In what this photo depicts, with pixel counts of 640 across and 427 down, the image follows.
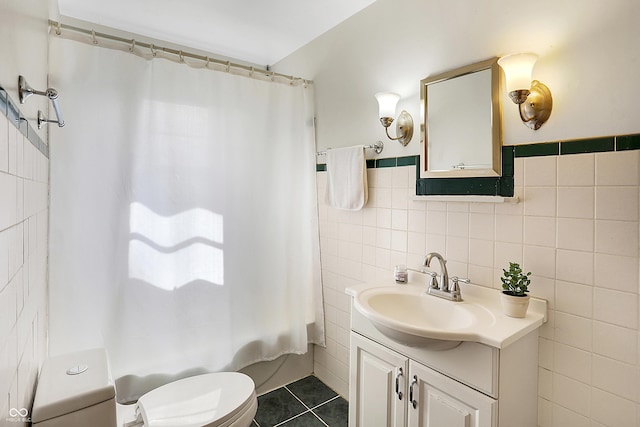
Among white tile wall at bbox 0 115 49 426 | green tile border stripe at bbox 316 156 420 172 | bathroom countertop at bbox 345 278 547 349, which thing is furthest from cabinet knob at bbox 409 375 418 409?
white tile wall at bbox 0 115 49 426

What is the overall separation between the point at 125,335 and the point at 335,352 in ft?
4.23

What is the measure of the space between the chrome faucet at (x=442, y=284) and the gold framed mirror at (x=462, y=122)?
40cm

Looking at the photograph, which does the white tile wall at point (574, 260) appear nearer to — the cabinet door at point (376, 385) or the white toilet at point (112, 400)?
the cabinet door at point (376, 385)

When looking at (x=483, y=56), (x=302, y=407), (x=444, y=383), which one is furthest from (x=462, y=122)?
(x=302, y=407)

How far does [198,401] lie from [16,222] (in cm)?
110

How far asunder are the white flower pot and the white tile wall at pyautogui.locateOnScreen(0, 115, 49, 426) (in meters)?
1.43

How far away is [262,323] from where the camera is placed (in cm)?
228

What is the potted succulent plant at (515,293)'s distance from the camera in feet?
4.14

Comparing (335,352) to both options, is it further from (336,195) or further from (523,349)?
(523,349)

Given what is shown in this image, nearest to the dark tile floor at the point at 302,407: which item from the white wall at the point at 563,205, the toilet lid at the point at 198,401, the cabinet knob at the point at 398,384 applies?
the toilet lid at the point at 198,401

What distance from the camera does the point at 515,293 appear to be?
1.29 m

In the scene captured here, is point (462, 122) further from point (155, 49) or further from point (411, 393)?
point (155, 49)

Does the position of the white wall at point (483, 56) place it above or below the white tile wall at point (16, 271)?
above

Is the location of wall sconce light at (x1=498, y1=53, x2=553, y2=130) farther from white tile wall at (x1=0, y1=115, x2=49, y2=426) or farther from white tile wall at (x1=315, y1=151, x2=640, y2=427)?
white tile wall at (x1=0, y1=115, x2=49, y2=426)
